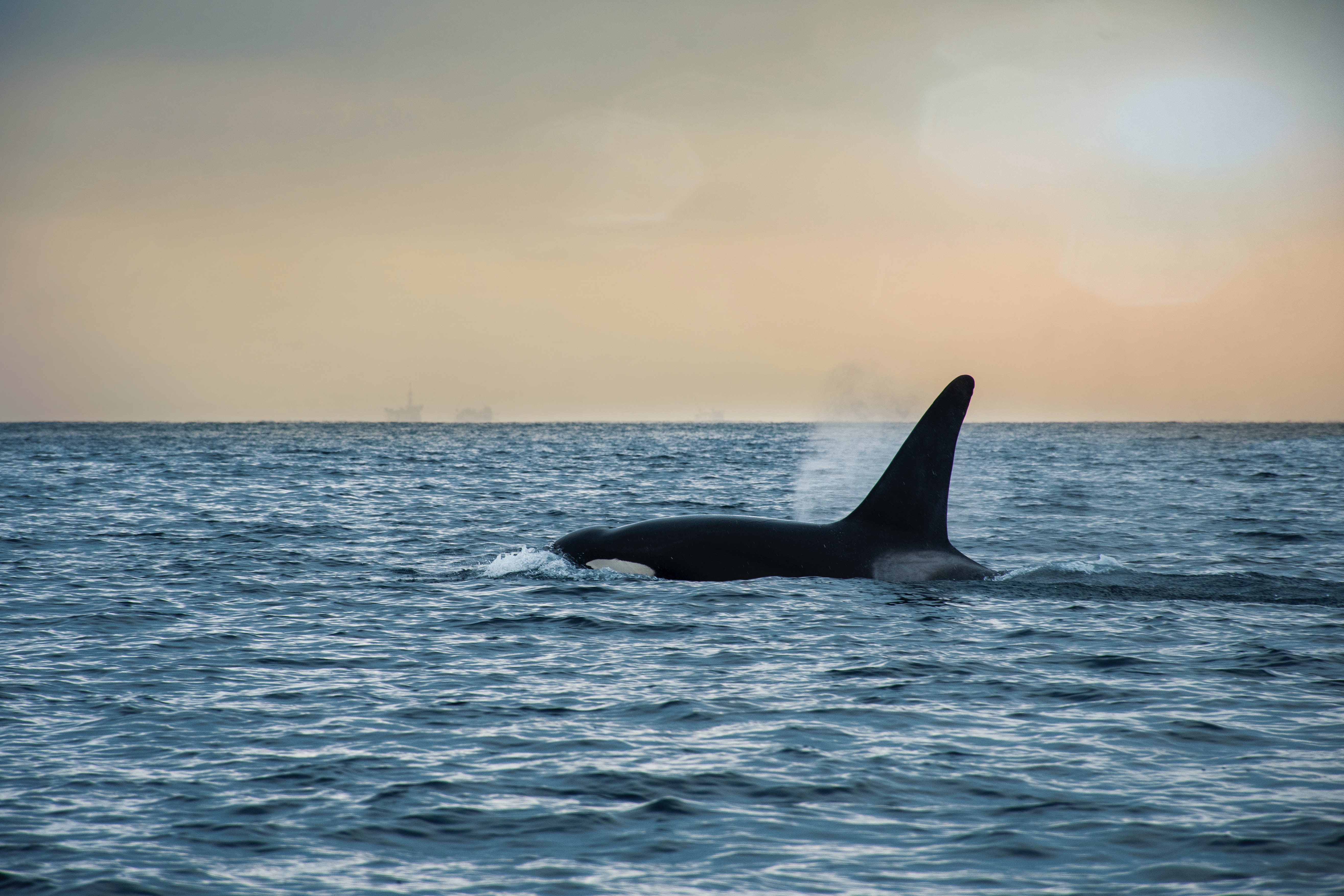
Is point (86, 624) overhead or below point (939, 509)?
below

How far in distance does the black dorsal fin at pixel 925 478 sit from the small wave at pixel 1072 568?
1.87m

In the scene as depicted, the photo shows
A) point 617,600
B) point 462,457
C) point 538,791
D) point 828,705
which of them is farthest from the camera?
point 462,457

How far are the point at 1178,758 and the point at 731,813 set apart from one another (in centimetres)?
313

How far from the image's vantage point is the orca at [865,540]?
13289mm

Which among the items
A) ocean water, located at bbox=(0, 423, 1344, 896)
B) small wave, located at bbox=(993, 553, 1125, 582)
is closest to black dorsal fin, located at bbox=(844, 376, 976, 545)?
ocean water, located at bbox=(0, 423, 1344, 896)

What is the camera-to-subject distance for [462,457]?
7581cm

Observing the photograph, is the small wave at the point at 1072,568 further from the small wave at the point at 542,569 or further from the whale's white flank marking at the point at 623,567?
the small wave at the point at 542,569

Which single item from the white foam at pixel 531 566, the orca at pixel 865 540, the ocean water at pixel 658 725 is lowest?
the ocean water at pixel 658 725

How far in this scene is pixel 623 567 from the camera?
47.7 feet

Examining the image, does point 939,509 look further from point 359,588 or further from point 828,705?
point 359,588

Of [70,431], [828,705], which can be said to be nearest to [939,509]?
[828,705]

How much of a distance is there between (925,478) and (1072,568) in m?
4.10

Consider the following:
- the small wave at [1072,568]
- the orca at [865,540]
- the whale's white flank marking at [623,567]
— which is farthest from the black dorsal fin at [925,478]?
the whale's white flank marking at [623,567]

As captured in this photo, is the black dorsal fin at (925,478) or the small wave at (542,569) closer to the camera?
the black dorsal fin at (925,478)
